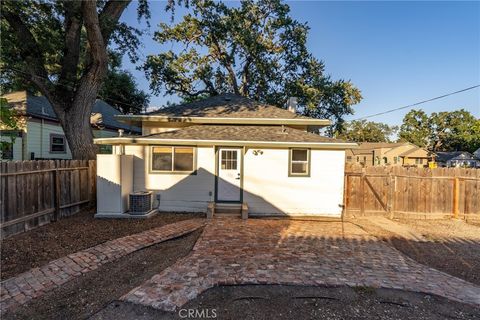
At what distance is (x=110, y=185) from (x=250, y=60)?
54.5ft

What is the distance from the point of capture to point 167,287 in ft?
13.0

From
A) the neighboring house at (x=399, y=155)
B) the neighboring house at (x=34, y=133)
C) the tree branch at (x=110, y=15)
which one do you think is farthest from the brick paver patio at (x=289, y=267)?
the neighboring house at (x=399, y=155)

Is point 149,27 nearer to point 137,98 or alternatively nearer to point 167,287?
point 167,287

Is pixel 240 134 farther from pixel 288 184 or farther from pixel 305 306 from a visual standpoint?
pixel 305 306

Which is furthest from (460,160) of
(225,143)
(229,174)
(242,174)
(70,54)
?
(70,54)

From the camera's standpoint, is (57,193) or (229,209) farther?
(229,209)

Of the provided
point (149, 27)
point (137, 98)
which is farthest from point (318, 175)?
point (137, 98)

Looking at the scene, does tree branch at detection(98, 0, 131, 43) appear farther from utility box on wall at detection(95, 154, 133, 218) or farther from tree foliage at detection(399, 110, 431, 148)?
tree foliage at detection(399, 110, 431, 148)

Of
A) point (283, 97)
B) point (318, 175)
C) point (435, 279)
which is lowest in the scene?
point (435, 279)

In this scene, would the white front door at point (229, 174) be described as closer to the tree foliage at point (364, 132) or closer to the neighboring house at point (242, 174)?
the neighboring house at point (242, 174)

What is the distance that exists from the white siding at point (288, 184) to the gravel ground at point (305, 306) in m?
5.17

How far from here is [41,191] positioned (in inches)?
274

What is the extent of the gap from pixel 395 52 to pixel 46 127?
752 inches

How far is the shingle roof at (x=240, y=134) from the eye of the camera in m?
9.13
